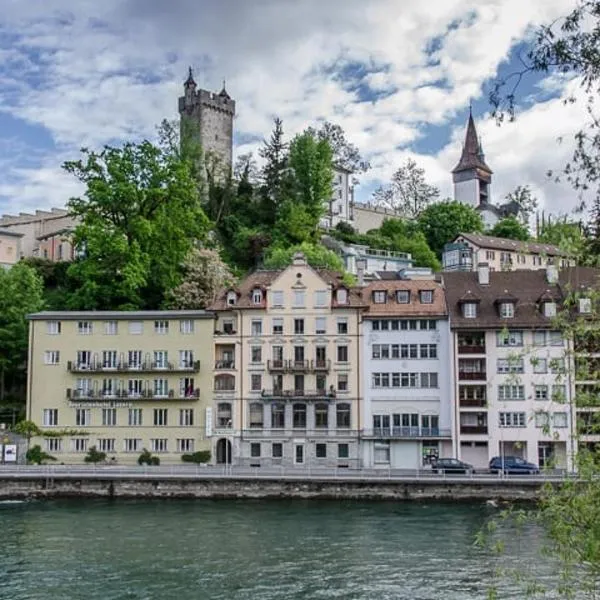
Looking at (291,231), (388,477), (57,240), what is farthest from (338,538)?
(57,240)

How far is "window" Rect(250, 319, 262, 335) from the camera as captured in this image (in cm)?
6197

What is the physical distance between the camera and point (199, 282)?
70.5 m

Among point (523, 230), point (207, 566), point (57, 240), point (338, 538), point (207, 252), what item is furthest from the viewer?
point (523, 230)

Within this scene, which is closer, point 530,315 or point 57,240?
point 530,315

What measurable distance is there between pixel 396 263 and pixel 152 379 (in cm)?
3760

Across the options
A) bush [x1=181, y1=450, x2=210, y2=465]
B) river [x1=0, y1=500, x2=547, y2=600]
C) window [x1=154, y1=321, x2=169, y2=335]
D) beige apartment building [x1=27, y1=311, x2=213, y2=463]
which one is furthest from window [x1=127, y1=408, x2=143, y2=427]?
river [x1=0, y1=500, x2=547, y2=600]

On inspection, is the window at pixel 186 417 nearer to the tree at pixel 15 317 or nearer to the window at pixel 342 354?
the window at pixel 342 354

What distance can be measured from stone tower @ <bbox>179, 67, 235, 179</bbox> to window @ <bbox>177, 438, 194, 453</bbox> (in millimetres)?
55548

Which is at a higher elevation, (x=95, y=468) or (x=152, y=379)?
(x=152, y=379)

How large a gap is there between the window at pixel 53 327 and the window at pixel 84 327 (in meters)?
1.48

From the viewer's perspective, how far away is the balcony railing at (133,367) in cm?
6147

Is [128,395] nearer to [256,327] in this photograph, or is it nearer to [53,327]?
[53,327]

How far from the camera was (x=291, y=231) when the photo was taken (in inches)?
3344

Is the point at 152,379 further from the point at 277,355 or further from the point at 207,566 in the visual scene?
the point at 207,566
